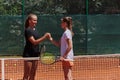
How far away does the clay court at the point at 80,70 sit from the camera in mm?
10828

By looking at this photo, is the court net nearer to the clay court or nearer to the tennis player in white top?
the clay court

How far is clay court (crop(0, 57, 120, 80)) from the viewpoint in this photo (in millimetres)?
10828

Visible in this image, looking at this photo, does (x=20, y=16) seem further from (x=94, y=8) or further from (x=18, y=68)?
(x=18, y=68)

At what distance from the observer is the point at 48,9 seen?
17375 mm

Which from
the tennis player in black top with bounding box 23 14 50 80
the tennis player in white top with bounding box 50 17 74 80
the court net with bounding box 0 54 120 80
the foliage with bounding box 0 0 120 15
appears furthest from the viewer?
the foliage with bounding box 0 0 120 15

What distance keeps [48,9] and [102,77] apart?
23.0 ft

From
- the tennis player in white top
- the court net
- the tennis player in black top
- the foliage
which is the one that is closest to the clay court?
the court net

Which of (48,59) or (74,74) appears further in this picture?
(74,74)

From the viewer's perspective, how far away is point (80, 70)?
12.3 m

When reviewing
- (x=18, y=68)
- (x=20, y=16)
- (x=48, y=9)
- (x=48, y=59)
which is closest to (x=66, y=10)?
(x=48, y=9)

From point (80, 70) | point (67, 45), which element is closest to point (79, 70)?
point (80, 70)

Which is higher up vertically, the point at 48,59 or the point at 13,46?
the point at 48,59

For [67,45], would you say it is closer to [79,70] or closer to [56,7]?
[79,70]

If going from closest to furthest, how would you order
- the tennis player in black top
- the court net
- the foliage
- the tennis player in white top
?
1. the tennis player in white top
2. the tennis player in black top
3. the court net
4. the foliage
